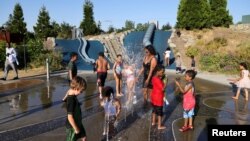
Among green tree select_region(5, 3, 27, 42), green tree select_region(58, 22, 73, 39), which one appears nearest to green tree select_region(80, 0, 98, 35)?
green tree select_region(58, 22, 73, 39)

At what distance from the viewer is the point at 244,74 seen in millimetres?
12445

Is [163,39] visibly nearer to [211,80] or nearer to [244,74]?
[211,80]

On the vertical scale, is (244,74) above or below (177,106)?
above

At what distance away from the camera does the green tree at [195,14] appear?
112ft

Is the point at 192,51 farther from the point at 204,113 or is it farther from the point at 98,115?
the point at 98,115

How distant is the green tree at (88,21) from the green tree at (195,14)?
552 inches

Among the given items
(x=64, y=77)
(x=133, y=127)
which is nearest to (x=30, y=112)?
(x=133, y=127)

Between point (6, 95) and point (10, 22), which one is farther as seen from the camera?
point (10, 22)

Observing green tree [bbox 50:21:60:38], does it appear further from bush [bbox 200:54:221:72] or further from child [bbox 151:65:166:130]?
child [bbox 151:65:166:130]

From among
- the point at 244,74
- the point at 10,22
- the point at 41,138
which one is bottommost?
the point at 41,138

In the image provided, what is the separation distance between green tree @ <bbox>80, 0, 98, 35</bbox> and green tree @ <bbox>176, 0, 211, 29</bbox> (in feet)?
46.0

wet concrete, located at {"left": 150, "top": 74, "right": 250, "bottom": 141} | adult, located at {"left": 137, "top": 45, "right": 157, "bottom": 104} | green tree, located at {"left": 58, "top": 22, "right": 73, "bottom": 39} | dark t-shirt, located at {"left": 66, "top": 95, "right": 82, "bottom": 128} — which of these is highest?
green tree, located at {"left": 58, "top": 22, "right": 73, "bottom": 39}

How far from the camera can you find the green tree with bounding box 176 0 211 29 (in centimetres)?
3406

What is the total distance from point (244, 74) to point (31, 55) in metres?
17.1
